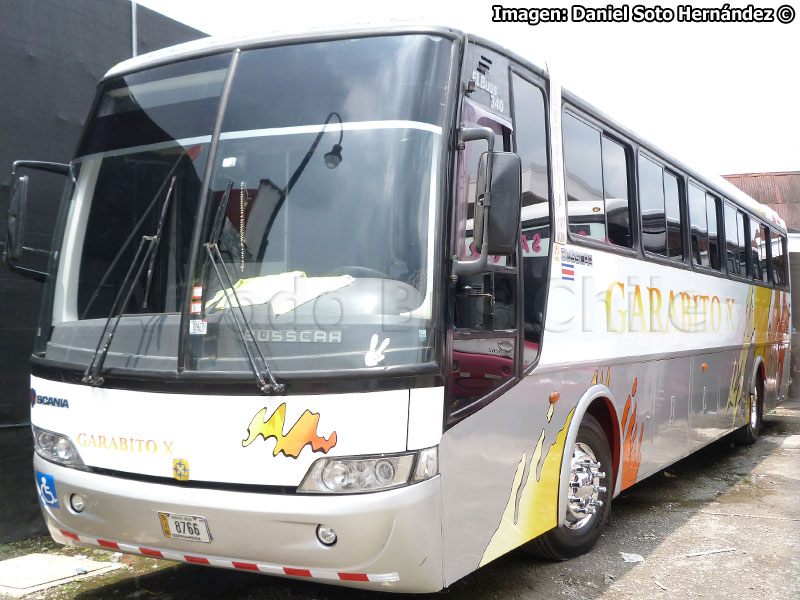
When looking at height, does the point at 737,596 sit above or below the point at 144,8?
below

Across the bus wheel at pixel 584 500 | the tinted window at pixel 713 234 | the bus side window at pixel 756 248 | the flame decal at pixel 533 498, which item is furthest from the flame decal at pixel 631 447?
the bus side window at pixel 756 248

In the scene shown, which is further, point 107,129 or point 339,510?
point 107,129

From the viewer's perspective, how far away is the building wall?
591 cm

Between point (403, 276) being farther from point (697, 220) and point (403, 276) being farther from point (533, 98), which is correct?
point (697, 220)

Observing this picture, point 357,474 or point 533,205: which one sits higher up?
point 533,205

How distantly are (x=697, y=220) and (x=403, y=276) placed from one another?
514 cm

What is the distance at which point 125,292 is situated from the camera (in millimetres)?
4070

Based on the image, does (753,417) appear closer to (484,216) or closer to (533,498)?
(533,498)

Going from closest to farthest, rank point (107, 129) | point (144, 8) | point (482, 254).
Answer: point (482, 254) < point (107, 129) < point (144, 8)

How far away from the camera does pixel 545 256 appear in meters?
4.84

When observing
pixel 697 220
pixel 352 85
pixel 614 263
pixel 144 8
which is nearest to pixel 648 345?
pixel 614 263

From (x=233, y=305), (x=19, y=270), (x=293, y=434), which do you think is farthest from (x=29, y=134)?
(x=293, y=434)

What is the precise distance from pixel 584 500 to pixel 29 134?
4.66 meters

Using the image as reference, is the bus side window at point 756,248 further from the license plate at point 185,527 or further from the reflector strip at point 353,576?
the license plate at point 185,527
